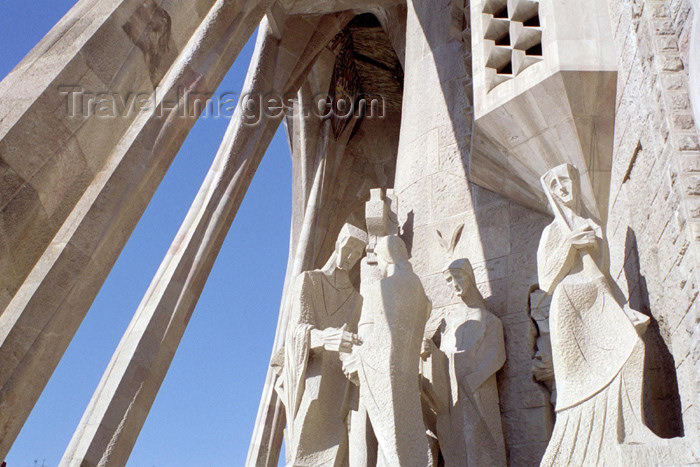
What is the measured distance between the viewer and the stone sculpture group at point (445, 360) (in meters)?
3.49

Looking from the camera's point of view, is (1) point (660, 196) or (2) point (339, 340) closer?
(1) point (660, 196)

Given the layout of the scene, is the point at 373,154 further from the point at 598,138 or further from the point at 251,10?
the point at 598,138

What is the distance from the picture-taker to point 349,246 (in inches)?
211

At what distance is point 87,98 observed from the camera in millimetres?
4473

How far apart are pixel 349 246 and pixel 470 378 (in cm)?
119

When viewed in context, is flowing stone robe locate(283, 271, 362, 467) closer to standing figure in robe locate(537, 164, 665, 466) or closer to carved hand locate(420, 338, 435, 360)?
carved hand locate(420, 338, 435, 360)

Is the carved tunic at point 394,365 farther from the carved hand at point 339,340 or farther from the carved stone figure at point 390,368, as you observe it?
the carved hand at point 339,340

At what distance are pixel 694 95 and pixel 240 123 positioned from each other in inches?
271

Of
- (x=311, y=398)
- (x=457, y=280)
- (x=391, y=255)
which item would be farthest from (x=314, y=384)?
(x=457, y=280)

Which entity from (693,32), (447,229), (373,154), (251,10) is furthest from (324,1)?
(693,32)

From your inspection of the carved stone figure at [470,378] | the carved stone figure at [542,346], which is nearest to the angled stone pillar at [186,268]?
the carved stone figure at [470,378]

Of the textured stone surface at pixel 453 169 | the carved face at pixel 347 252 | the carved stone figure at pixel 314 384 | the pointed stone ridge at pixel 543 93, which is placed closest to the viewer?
the textured stone surface at pixel 453 169

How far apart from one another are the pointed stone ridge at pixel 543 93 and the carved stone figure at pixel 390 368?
3.80 feet

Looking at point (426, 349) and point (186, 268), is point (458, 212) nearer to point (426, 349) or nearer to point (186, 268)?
point (426, 349)
